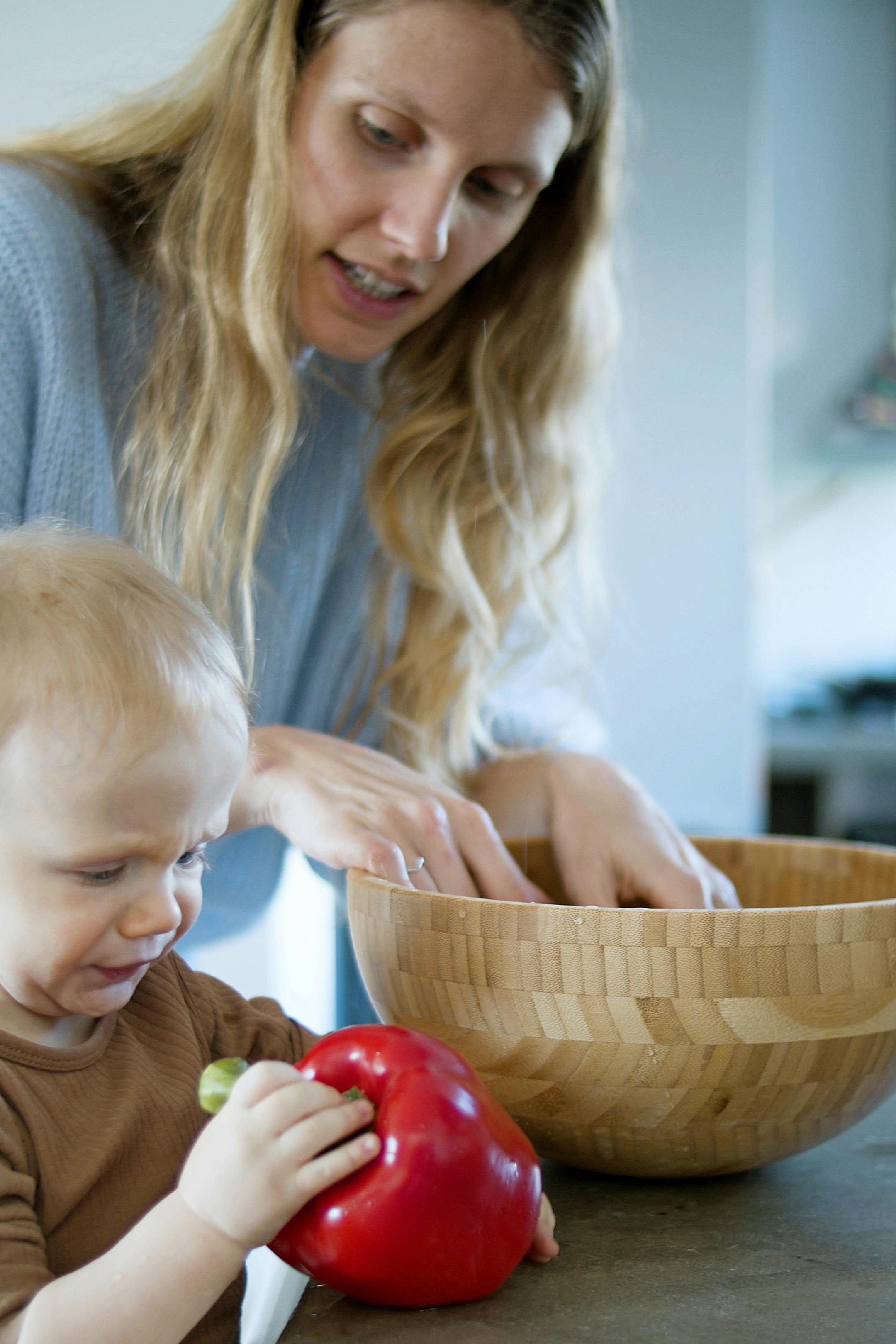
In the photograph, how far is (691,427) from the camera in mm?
3199

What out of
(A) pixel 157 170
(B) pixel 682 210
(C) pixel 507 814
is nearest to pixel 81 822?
(C) pixel 507 814

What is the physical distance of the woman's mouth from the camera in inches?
42.5

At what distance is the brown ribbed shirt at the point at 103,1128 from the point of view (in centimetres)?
60

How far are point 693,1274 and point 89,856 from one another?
363 millimetres

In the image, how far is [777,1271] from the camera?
638 millimetres

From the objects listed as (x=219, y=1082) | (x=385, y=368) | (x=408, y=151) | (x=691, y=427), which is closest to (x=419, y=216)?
(x=408, y=151)

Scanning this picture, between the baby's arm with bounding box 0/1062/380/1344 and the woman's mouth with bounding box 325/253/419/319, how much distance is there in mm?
721

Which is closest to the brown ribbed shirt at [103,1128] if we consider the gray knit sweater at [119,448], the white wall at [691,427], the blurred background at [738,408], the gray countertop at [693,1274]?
the gray countertop at [693,1274]

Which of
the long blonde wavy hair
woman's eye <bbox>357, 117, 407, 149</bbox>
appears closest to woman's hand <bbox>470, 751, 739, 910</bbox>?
the long blonde wavy hair

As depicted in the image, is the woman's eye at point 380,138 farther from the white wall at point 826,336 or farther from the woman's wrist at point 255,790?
the white wall at point 826,336

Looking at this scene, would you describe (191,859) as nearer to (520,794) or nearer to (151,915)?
(151,915)

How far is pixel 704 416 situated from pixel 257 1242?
2.87m

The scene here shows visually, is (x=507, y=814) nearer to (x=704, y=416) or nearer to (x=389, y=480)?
(x=389, y=480)

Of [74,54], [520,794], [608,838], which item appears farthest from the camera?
[74,54]
